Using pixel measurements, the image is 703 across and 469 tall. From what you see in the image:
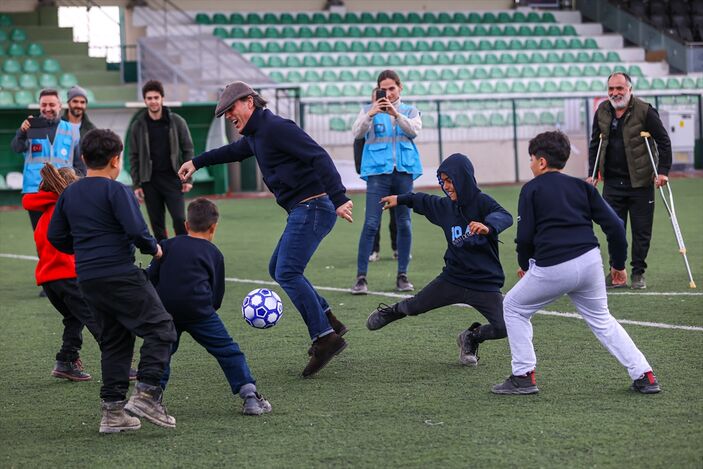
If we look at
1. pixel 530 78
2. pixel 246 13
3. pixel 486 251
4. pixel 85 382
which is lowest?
pixel 85 382

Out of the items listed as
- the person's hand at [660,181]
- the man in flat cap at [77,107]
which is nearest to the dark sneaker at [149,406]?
the man in flat cap at [77,107]

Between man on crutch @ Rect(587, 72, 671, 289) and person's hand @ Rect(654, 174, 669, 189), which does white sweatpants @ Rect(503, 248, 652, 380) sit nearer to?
man on crutch @ Rect(587, 72, 671, 289)

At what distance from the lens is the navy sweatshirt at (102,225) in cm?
534

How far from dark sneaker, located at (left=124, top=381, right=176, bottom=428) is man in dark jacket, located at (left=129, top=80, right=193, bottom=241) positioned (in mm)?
5120

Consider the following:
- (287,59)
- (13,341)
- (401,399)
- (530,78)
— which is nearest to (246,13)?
(287,59)

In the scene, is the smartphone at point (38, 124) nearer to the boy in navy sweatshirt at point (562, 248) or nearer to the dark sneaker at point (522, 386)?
the boy in navy sweatshirt at point (562, 248)

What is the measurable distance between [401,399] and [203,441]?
1.23m

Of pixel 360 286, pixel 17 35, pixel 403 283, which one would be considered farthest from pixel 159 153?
pixel 17 35

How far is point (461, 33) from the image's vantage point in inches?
1230

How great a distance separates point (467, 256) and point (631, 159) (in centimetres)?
380

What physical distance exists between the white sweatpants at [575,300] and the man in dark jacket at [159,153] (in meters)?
5.18

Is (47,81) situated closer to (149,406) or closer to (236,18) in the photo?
(236,18)

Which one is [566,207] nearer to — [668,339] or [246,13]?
[668,339]

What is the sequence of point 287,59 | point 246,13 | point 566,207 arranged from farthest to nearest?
point 246,13 → point 287,59 → point 566,207
